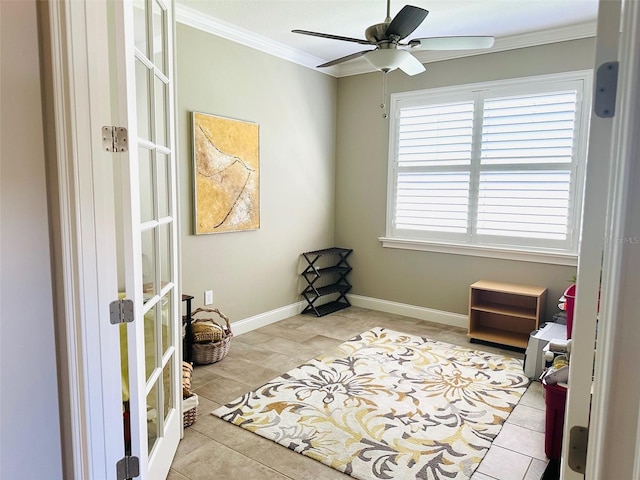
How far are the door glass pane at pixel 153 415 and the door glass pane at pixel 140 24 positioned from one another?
4.72 ft

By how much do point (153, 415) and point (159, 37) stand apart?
173cm

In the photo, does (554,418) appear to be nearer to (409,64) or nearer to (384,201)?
(409,64)

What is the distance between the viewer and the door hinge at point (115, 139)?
1.48 meters

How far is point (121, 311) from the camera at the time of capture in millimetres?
1571

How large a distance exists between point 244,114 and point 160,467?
3.02 metres

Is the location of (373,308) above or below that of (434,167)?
below

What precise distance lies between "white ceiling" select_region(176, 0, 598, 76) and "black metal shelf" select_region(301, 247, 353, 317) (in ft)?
7.39

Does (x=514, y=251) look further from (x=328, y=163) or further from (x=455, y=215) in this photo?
(x=328, y=163)

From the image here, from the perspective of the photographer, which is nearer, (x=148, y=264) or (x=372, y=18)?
(x=148, y=264)

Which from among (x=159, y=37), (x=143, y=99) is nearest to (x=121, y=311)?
(x=143, y=99)

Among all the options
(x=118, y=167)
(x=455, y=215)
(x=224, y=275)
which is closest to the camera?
(x=118, y=167)

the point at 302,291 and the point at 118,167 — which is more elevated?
the point at 118,167

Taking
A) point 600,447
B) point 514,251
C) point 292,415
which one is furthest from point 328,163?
point 600,447

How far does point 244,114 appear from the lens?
4062 millimetres
